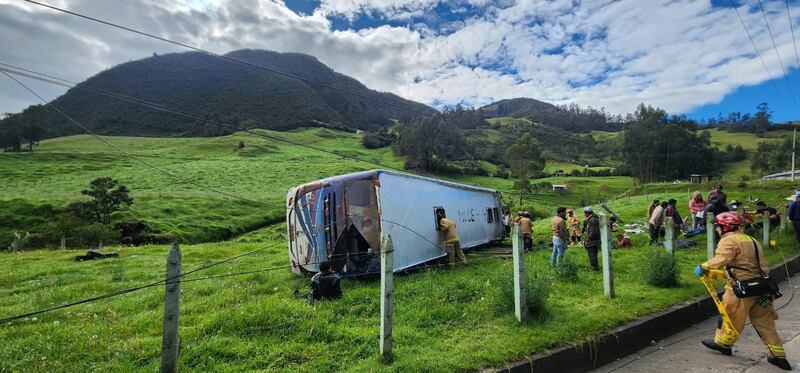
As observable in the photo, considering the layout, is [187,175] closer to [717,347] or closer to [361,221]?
[361,221]

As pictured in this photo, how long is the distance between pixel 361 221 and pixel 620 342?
6170mm

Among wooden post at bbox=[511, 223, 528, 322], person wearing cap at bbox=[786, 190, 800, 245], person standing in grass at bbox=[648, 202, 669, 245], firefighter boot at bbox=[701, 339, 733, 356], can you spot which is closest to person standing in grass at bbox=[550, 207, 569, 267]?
firefighter boot at bbox=[701, 339, 733, 356]

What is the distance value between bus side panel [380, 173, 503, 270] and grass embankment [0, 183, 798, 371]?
72 cm

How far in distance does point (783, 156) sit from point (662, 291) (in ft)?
305

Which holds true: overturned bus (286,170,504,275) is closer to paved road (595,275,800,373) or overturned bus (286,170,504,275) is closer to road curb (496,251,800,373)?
road curb (496,251,800,373)

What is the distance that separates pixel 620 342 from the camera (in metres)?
6.22

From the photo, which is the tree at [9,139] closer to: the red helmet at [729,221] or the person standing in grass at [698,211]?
the person standing in grass at [698,211]

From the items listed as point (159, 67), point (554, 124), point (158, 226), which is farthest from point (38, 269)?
point (159, 67)

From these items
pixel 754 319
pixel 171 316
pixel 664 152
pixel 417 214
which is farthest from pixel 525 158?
pixel 171 316

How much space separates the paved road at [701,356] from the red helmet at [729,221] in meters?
1.76

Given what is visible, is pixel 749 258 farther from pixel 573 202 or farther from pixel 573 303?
pixel 573 202

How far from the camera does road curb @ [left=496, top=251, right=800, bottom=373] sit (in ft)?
17.5

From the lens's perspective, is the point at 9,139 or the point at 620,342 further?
the point at 9,139

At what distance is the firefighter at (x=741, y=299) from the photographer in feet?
17.8
